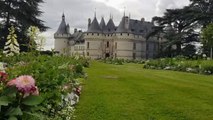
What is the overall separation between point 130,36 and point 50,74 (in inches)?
3032

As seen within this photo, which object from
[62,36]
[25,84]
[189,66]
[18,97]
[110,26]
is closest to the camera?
[25,84]

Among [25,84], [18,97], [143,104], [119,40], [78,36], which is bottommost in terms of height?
[143,104]

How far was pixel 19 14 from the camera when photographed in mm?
34500

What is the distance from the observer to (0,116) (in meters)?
3.30

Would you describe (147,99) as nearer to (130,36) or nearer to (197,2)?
(197,2)

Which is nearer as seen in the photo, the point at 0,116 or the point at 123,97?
the point at 0,116

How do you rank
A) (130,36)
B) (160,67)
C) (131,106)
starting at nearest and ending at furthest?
(131,106) < (160,67) < (130,36)

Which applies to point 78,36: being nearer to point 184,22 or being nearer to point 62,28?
point 62,28

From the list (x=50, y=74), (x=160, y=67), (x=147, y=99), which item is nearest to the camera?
(x=50, y=74)

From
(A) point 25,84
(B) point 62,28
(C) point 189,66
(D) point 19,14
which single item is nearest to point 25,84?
(A) point 25,84

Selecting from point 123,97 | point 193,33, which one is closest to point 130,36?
point 193,33

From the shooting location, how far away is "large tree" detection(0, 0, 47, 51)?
112 feet

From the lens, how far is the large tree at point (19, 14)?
112ft

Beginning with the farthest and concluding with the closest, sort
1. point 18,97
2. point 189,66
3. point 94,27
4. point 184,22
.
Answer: point 94,27 → point 184,22 → point 189,66 → point 18,97
